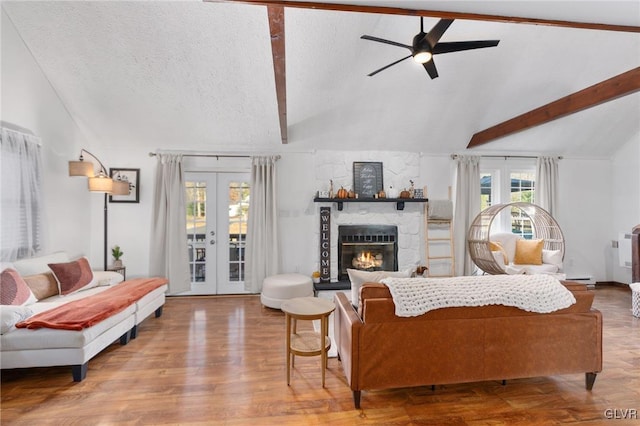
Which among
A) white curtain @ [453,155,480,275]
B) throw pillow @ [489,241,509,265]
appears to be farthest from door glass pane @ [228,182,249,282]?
throw pillow @ [489,241,509,265]

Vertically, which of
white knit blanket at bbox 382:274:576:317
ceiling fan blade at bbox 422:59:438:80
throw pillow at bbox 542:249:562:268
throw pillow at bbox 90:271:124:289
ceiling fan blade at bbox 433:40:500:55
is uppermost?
ceiling fan blade at bbox 433:40:500:55

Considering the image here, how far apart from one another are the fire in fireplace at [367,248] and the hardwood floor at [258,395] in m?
2.41

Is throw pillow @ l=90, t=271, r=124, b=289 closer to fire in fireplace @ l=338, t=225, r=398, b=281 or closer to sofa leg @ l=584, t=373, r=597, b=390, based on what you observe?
fire in fireplace @ l=338, t=225, r=398, b=281

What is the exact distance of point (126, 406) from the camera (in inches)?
83.9

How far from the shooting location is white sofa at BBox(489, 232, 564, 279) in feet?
15.4

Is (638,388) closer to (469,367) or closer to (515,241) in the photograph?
(469,367)

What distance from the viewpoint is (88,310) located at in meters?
2.66

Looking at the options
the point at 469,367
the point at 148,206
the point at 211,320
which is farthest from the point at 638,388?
the point at 148,206

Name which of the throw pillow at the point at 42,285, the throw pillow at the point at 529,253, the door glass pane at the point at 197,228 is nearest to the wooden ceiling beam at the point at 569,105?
the throw pillow at the point at 529,253

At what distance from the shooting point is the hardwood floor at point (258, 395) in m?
2.01

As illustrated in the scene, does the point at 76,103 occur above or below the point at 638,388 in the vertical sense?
above

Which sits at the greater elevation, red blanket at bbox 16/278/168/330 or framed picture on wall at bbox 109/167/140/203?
framed picture on wall at bbox 109/167/140/203

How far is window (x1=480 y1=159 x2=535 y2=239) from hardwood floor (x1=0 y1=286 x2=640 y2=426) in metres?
2.78

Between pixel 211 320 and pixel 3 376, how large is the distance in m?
1.82
